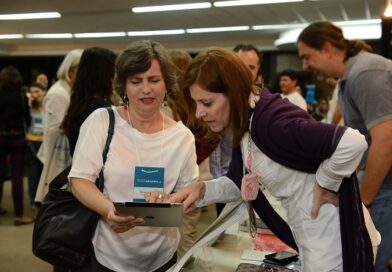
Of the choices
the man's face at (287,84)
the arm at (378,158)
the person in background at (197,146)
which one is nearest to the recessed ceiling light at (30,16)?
the man's face at (287,84)

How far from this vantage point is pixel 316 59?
73.7 inches

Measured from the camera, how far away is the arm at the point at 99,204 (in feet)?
4.18

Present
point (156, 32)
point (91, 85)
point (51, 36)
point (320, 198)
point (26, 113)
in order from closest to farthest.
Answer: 1. point (320, 198)
2. point (91, 85)
3. point (26, 113)
4. point (156, 32)
5. point (51, 36)

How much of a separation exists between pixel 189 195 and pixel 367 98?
0.85 m

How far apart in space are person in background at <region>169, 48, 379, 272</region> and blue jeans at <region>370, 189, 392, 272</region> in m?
0.68

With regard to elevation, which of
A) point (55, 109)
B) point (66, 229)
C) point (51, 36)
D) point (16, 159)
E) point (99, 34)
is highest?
point (51, 36)

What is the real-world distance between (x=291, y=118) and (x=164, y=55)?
59cm

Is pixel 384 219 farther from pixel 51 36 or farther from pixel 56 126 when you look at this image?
pixel 51 36

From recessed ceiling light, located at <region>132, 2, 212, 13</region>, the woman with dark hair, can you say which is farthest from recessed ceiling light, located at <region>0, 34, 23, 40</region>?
the woman with dark hair

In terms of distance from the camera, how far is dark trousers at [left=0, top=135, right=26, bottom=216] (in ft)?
13.8

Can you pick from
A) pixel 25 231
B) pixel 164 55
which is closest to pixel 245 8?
pixel 25 231

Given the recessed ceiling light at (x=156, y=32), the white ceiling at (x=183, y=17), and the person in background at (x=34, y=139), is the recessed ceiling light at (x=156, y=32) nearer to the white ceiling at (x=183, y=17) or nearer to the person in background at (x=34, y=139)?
the white ceiling at (x=183, y=17)

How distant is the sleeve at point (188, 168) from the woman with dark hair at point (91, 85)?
0.77 metres

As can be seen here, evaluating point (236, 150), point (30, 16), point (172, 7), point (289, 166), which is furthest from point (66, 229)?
point (30, 16)
